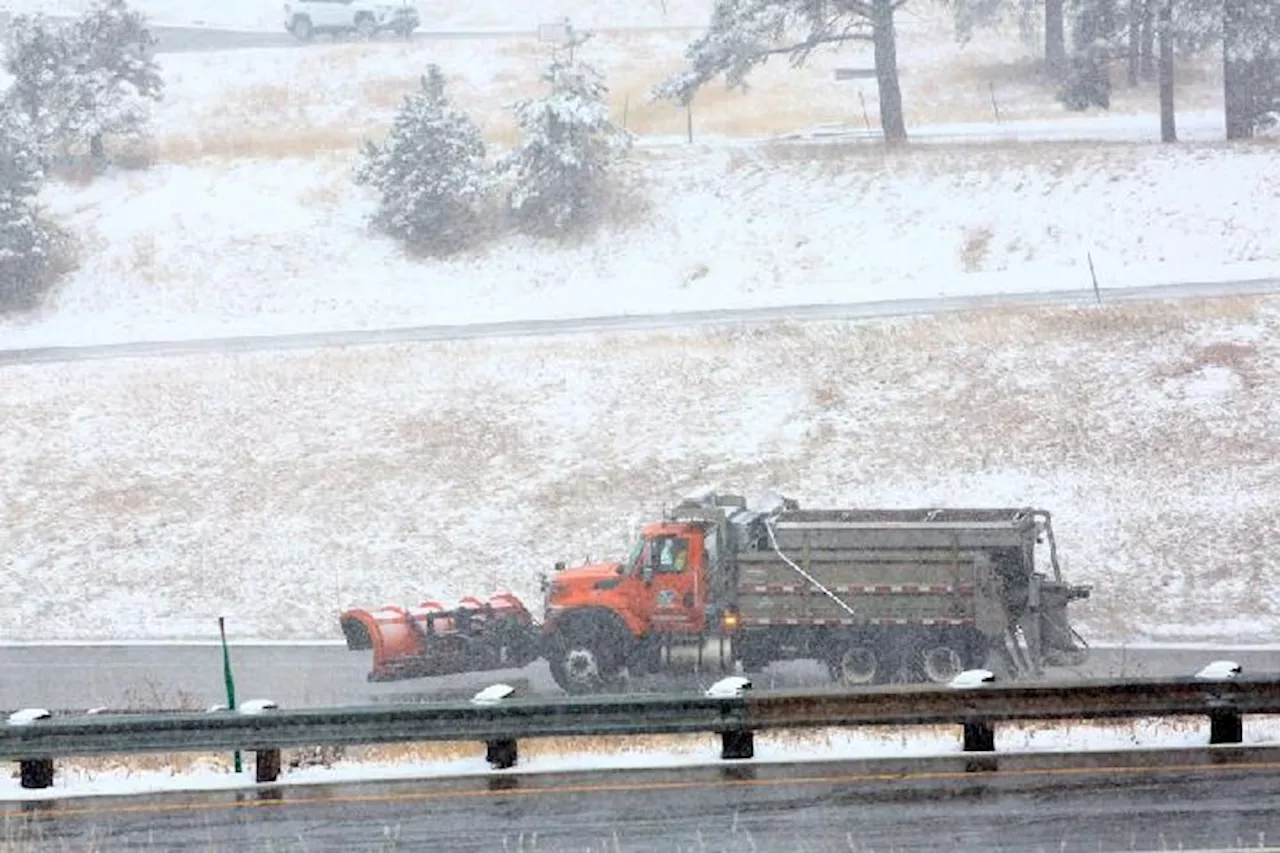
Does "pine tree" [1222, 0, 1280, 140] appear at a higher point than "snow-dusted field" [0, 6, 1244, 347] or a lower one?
higher

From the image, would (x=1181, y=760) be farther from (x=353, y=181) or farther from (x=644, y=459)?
(x=353, y=181)

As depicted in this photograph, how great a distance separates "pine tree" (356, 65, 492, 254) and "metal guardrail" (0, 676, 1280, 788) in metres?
30.6

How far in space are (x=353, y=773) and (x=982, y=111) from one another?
45.1 m

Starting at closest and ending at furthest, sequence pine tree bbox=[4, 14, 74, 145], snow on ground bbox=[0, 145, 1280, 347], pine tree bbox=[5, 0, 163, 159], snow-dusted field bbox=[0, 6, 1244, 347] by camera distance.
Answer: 1. snow on ground bbox=[0, 145, 1280, 347]
2. snow-dusted field bbox=[0, 6, 1244, 347]
3. pine tree bbox=[5, 0, 163, 159]
4. pine tree bbox=[4, 14, 74, 145]

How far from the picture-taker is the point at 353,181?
44.4m

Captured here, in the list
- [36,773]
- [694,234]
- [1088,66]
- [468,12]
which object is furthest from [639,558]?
[468,12]

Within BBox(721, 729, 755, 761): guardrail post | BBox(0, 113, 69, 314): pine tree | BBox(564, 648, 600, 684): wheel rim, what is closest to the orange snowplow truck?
BBox(564, 648, 600, 684): wheel rim

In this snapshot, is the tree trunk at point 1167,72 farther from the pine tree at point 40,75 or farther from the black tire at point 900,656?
the pine tree at point 40,75

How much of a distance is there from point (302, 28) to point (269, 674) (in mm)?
46941

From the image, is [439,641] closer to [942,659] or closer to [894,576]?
[894,576]

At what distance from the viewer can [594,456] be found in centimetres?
3128

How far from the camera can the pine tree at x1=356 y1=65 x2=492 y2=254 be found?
139 ft

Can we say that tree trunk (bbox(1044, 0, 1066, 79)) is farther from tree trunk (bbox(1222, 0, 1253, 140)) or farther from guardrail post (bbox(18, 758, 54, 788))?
guardrail post (bbox(18, 758, 54, 788))

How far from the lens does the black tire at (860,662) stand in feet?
65.8
